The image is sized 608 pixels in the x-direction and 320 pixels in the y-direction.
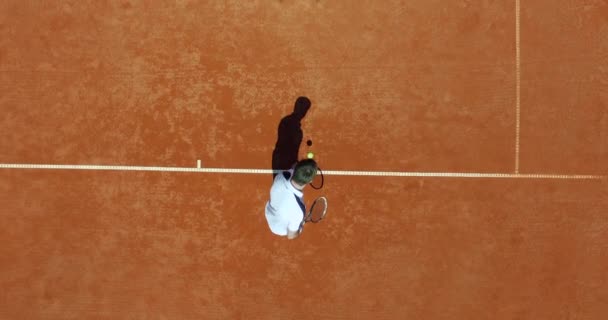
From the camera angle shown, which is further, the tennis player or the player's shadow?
the player's shadow

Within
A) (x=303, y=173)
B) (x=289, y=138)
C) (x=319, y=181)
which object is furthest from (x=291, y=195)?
(x=289, y=138)

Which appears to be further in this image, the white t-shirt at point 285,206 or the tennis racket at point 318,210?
the tennis racket at point 318,210

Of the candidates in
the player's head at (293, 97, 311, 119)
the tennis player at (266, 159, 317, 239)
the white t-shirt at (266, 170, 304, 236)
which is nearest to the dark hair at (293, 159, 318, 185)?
the tennis player at (266, 159, 317, 239)

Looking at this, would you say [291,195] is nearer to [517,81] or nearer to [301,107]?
[301,107]

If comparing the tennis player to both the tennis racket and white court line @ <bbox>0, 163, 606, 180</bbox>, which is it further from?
white court line @ <bbox>0, 163, 606, 180</bbox>

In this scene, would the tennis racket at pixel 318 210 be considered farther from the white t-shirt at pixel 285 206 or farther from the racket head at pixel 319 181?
the white t-shirt at pixel 285 206

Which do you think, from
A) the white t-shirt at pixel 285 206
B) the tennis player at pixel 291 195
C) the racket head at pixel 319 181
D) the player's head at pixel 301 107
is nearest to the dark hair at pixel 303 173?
the tennis player at pixel 291 195
